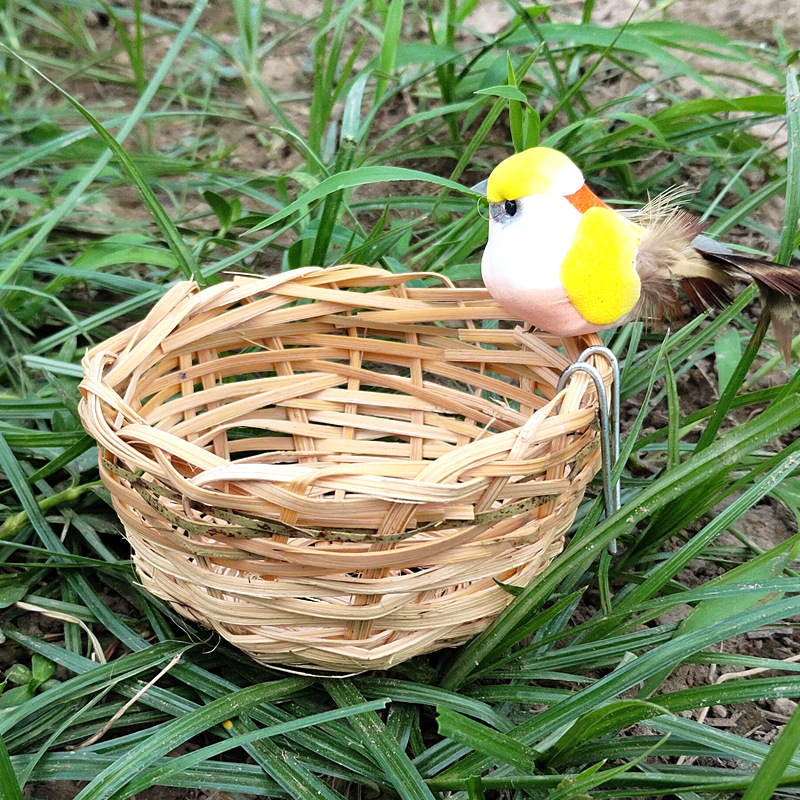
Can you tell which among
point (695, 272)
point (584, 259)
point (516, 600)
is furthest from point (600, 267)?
point (516, 600)

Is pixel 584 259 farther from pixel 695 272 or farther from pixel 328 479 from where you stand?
pixel 328 479

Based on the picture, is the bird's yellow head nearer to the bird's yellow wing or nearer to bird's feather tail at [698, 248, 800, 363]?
the bird's yellow wing

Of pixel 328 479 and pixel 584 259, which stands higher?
pixel 584 259

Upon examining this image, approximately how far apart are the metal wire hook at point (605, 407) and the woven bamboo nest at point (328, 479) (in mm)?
10

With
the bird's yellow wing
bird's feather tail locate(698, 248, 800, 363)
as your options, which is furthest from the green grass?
the bird's yellow wing

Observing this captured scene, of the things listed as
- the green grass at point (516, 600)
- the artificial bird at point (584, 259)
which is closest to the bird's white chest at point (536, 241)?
the artificial bird at point (584, 259)

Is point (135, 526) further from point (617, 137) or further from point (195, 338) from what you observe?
point (617, 137)

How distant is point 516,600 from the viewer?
0.72 m

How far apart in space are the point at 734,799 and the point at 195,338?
0.69m

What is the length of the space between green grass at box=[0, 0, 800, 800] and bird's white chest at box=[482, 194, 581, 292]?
0.44 ft

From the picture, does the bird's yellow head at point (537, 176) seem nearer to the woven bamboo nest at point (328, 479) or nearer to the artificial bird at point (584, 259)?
the artificial bird at point (584, 259)

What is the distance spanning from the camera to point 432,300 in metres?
0.97

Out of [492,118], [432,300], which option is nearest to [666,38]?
[492,118]

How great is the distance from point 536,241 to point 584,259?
5 cm
